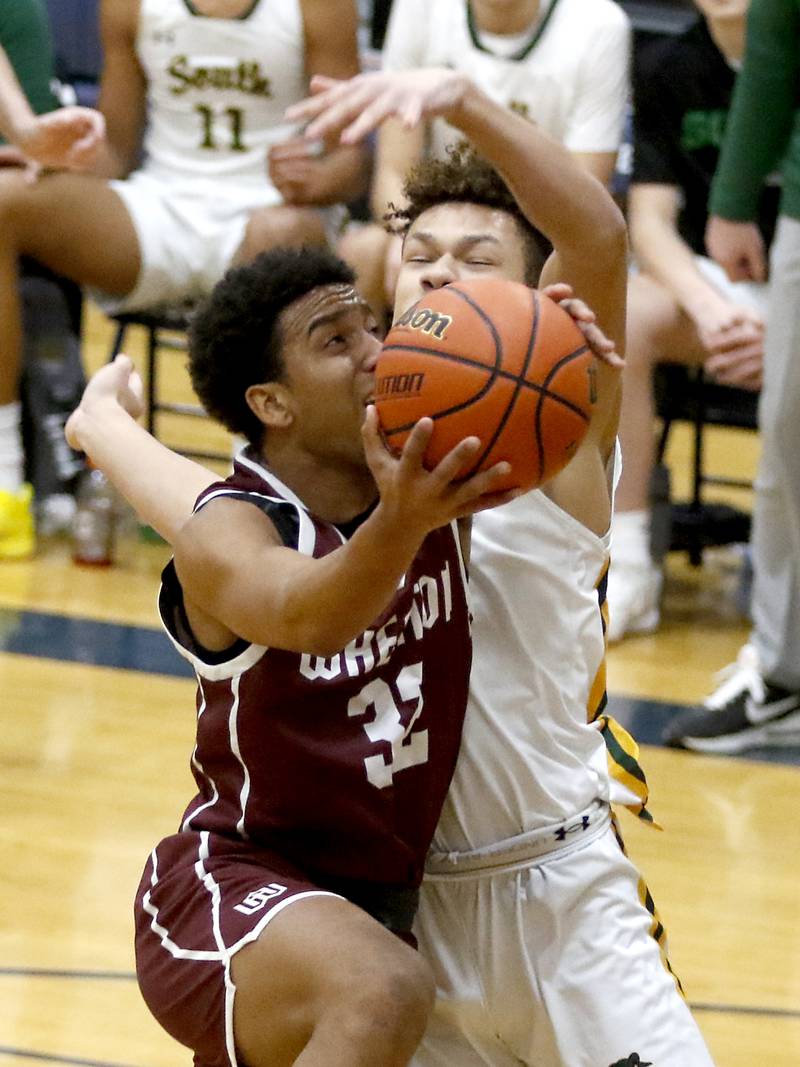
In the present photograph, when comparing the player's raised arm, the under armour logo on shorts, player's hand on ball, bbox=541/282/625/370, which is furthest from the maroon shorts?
the player's raised arm

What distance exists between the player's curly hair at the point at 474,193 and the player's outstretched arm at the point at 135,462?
21.4 inches

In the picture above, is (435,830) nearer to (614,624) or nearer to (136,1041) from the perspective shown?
(136,1041)

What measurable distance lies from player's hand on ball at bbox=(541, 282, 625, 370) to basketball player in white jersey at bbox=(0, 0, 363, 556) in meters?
3.91

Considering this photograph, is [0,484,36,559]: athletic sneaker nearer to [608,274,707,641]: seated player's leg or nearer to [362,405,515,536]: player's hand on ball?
[608,274,707,641]: seated player's leg

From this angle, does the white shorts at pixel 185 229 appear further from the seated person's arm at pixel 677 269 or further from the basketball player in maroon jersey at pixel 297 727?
the basketball player in maroon jersey at pixel 297 727

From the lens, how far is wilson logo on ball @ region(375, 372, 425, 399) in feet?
7.20

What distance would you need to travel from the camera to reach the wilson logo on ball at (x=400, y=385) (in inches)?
86.4

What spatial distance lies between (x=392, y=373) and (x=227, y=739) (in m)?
0.64

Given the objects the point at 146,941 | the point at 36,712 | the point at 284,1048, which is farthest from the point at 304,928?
the point at 36,712

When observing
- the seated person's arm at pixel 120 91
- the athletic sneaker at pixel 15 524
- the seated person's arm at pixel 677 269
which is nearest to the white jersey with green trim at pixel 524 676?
the seated person's arm at pixel 677 269

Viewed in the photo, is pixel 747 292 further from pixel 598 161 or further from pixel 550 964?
pixel 550 964

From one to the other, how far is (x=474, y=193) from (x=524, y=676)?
2.49ft

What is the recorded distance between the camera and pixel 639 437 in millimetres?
5977

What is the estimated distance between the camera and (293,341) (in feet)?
8.92
